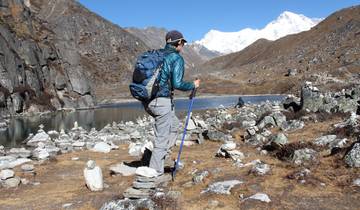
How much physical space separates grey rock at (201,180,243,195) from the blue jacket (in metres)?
2.32

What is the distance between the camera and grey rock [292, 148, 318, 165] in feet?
35.5

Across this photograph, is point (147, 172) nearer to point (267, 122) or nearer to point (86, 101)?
point (267, 122)

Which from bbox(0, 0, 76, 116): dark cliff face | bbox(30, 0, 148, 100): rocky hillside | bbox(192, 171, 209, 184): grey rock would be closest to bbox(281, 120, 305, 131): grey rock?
bbox(192, 171, 209, 184): grey rock

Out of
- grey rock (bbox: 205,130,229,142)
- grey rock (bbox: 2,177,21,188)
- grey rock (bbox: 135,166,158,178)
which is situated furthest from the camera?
grey rock (bbox: 205,130,229,142)

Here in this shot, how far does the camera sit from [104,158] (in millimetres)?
16188

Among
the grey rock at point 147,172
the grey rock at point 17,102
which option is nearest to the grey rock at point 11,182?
the grey rock at point 147,172

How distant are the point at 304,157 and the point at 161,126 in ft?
13.0

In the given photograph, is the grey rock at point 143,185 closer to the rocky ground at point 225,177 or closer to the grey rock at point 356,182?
the rocky ground at point 225,177

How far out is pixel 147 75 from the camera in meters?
9.42

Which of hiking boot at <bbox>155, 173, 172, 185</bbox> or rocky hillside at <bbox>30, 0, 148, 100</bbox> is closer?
hiking boot at <bbox>155, 173, 172, 185</bbox>

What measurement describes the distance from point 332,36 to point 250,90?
55022mm

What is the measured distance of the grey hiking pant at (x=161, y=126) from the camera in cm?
976

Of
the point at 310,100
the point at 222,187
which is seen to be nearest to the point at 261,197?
the point at 222,187

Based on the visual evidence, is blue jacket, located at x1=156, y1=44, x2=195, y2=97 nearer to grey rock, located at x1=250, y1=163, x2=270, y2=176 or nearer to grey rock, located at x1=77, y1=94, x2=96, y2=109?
grey rock, located at x1=250, y1=163, x2=270, y2=176
